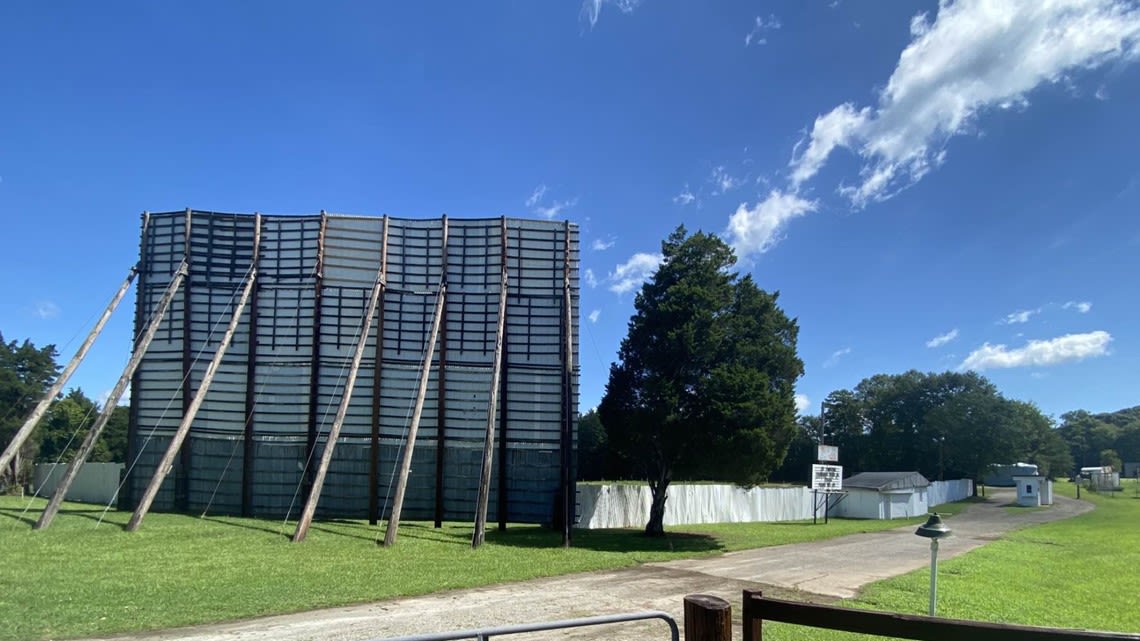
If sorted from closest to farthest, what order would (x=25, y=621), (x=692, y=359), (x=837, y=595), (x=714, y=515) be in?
(x=25, y=621) < (x=837, y=595) < (x=692, y=359) < (x=714, y=515)

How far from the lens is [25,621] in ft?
29.5

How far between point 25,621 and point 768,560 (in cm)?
1572

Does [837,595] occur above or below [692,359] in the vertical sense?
below

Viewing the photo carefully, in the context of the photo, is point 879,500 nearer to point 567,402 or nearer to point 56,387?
point 567,402

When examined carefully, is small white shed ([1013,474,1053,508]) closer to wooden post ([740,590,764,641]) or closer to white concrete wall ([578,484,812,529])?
white concrete wall ([578,484,812,529])

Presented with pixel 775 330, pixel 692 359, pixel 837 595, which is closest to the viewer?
pixel 837 595

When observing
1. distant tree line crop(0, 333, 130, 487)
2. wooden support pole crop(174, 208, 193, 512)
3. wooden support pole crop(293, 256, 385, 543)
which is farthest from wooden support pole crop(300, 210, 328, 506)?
distant tree line crop(0, 333, 130, 487)

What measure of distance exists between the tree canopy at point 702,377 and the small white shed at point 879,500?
22.6 metres

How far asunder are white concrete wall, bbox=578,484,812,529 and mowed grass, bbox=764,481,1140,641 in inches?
484

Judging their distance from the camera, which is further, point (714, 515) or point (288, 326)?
point (714, 515)

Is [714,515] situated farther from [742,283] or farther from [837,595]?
[837,595]

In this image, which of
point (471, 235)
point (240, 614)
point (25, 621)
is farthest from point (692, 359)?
point (25, 621)

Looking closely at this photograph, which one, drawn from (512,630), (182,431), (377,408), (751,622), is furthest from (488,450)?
(751,622)

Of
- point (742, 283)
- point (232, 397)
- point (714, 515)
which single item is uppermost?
point (742, 283)
